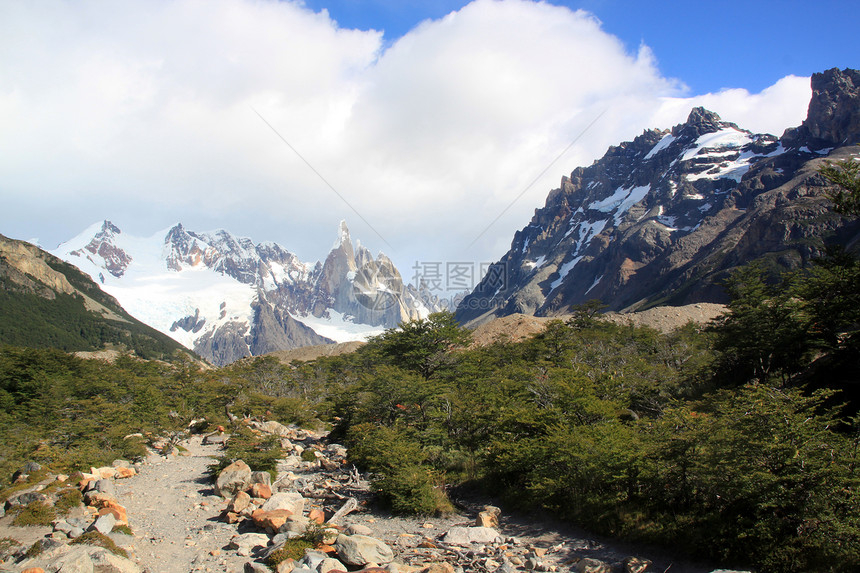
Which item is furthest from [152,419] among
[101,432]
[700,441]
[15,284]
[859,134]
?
[859,134]

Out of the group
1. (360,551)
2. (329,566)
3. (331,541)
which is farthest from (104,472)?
(360,551)

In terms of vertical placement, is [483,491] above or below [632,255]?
below

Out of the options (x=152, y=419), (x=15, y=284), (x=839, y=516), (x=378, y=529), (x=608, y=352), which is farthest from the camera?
(x=15, y=284)

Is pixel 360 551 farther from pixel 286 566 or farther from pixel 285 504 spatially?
pixel 285 504

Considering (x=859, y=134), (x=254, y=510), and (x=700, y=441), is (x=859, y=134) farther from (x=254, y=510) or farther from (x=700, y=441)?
(x=254, y=510)

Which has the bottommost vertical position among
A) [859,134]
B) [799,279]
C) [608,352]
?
[608,352]

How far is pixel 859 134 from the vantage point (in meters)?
150

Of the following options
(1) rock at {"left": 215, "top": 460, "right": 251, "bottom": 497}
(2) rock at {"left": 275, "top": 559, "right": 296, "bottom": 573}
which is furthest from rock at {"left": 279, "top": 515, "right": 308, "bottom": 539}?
(1) rock at {"left": 215, "top": 460, "right": 251, "bottom": 497}

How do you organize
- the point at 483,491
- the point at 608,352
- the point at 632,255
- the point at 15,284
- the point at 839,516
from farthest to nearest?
the point at 632,255
the point at 15,284
the point at 608,352
the point at 483,491
the point at 839,516

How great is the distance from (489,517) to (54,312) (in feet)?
528

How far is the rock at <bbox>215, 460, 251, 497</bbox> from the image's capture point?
855 inches

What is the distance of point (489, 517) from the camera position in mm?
17594

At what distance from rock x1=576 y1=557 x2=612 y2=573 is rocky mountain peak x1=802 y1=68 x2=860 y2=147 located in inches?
7879

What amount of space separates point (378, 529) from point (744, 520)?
12089 millimetres
